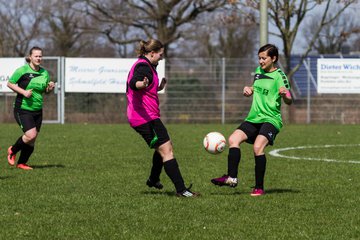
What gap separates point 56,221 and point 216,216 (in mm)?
1419

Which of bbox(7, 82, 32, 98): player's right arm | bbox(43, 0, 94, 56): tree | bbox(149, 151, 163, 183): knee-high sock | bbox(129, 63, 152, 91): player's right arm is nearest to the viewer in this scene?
bbox(129, 63, 152, 91): player's right arm

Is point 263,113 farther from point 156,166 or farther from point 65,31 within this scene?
point 65,31

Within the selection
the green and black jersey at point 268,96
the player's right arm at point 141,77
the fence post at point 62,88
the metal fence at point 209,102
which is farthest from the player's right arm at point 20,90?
the metal fence at point 209,102

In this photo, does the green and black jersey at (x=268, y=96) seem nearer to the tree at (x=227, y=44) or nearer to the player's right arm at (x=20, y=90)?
the player's right arm at (x=20, y=90)

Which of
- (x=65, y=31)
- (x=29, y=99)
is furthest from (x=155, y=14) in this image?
(x=29, y=99)

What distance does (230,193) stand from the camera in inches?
324

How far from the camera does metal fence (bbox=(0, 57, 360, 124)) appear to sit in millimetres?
26844

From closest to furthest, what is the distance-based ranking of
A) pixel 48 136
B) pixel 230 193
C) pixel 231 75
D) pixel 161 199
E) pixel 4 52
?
pixel 161 199 < pixel 230 193 < pixel 48 136 < pixel 231 75 < pixel 4 52

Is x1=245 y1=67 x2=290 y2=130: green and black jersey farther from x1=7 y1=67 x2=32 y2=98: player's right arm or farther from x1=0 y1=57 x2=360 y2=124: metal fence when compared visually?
x1=0 y1=57 x2=360 y2=124: metal fence

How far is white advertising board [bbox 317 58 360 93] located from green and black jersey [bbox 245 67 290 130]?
1776 cm

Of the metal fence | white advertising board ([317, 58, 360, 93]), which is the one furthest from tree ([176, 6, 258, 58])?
white advertising board ([317, 58, 360, 93])

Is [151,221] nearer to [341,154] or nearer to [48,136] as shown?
[341,154]

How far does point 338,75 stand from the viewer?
997 inches

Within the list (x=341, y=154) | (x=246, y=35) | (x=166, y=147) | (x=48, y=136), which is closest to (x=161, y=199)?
(x=166, y=147)
